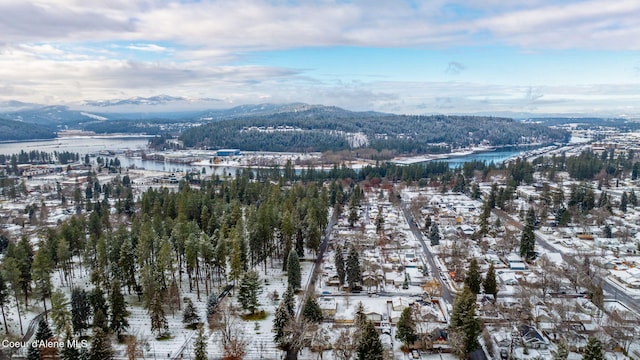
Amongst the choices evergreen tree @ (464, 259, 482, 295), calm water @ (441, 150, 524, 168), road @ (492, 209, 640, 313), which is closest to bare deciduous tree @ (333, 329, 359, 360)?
evergreen tree @ (464, 259, 482, 295)

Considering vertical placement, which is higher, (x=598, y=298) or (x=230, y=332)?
(x=598, y=298)

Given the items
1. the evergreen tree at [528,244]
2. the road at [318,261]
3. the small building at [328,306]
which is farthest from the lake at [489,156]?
the small building at [328,306]

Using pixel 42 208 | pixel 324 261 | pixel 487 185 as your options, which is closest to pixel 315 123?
pixel 487 185

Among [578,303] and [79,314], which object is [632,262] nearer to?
[578,303]

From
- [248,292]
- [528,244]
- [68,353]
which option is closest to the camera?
[68,353]

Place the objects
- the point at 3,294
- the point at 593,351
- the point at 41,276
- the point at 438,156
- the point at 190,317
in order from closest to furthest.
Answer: the point at 593,351, the point at 3,294, the point at 190,317, the point at 41,276, the point at 438,156

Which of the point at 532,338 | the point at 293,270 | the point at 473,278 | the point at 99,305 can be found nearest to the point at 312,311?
the point at 293,270

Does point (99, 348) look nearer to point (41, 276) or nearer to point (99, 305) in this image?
point (99, 305)

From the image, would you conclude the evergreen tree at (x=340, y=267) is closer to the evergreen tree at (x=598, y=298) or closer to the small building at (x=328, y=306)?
the small building at (x=328, y=306)
